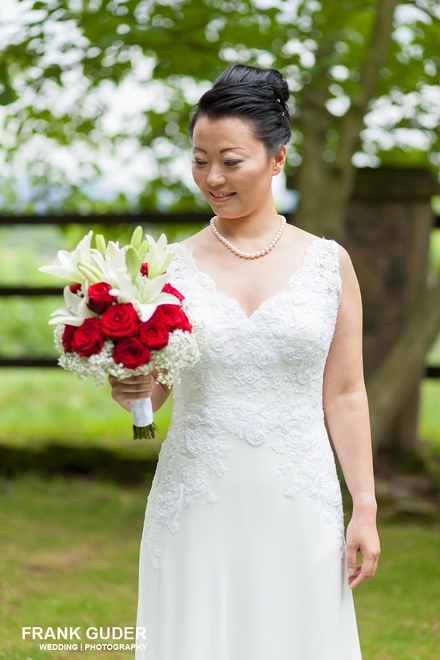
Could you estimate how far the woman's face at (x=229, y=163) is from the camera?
2.20m

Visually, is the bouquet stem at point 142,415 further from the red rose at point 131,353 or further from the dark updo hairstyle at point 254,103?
the dark updo hairstyle at point 254,103

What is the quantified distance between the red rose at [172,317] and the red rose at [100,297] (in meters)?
0.12

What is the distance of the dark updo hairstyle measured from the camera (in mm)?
2215

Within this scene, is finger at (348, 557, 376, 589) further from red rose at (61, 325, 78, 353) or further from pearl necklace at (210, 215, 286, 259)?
red rose at (61, 325, 78, 353)

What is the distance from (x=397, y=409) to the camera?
618 centimetres

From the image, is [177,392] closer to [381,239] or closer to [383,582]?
[383,582]

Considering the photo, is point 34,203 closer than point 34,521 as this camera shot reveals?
No

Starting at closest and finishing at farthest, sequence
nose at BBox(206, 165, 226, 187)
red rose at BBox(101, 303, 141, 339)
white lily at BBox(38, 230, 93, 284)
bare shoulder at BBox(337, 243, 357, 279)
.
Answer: red rose at BBox(101, 303, 141, 339), white lily at BBox(38, 230, 93, 284), nose at BBox(206, 165, 226, 187), bare shoulder at BBox(337, 243, 357, 279)

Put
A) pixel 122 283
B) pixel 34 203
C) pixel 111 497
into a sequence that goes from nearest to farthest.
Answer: pixel 122 283 → pixel 111 497 → pixel 34 203

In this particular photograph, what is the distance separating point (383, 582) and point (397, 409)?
1.93m

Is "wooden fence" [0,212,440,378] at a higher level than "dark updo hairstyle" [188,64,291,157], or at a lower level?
higher

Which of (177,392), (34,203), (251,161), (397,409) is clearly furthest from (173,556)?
(34,203)

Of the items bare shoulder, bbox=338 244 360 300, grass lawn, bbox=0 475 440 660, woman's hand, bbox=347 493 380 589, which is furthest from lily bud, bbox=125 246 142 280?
grass lawn, bbox=0 475 440 660

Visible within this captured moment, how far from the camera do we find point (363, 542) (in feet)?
7.57
